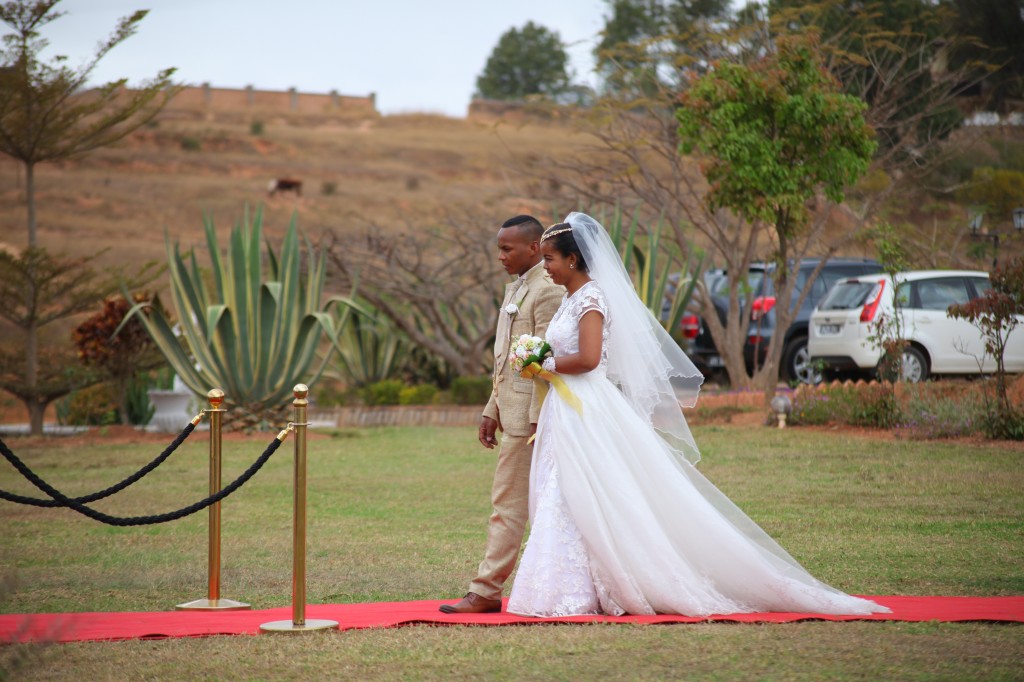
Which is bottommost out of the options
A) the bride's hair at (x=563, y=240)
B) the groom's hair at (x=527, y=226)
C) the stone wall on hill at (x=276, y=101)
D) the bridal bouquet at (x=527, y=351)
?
the bridal bouquet at (x=527, y=351)

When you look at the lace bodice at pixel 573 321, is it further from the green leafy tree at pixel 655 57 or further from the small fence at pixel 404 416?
the green leafy tree at pixel 655 57

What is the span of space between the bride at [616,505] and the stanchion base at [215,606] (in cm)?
141

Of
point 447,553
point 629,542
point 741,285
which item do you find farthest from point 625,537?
point 741,285

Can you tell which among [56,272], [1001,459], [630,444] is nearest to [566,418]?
[630,444]

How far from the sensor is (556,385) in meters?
5.61

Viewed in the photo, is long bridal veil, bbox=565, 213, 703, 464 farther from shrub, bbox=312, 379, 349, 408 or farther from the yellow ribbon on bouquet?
shrub, bbox=312, 379, 349, 408

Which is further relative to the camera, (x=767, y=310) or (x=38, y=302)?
(x=767, y=310)

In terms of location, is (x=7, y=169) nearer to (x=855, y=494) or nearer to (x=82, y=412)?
(x=82, y=412)

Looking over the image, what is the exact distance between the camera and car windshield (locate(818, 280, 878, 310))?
605 inches

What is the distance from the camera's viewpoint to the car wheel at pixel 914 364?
49.7 feet

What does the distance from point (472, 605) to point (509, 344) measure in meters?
1.24

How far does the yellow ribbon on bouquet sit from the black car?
11.5 m

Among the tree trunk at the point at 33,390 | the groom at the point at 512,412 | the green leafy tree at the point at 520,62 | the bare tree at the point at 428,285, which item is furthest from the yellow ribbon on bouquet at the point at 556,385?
the green leafy tree at the point at 520,62

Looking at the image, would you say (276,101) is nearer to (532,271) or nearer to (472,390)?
(472,390)
